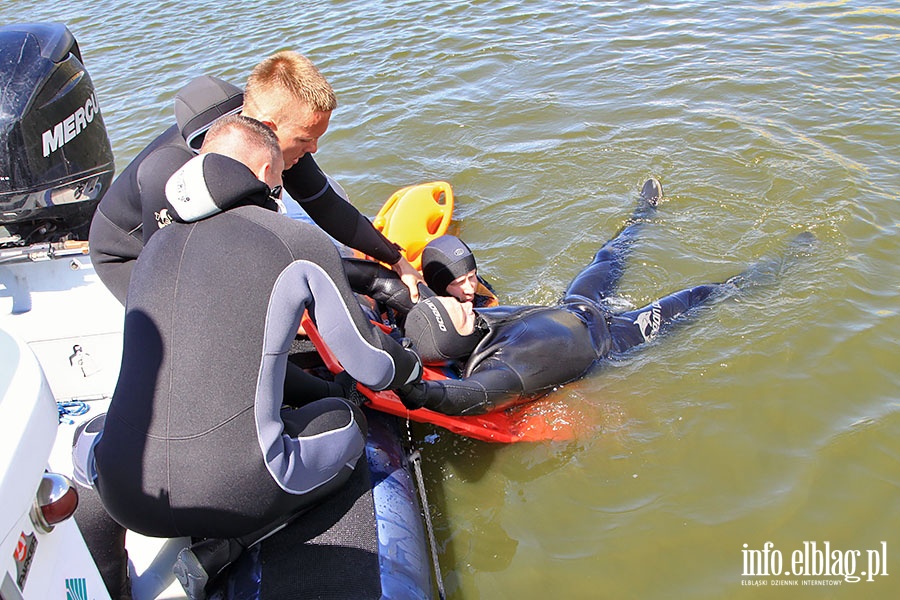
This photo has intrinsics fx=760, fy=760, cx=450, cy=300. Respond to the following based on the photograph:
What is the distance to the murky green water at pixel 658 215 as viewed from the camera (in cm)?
330

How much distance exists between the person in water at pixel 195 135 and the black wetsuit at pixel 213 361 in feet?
2.20

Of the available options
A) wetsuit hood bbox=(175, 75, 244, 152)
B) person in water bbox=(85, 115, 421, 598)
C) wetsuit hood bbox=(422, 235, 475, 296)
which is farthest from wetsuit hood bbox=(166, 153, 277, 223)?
wetsuit hood bbox=(422, 235, 475, 296)

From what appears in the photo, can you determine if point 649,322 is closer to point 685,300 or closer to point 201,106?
point 685,300

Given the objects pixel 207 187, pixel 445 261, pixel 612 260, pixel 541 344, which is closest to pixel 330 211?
pixel 445 261

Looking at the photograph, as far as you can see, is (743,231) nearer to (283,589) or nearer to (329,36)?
(283,589)

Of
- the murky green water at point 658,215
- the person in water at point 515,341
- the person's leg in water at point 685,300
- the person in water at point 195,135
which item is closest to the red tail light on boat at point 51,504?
the person in water at point 195,135

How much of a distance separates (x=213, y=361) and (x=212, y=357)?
12mm

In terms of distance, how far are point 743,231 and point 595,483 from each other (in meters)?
2.50

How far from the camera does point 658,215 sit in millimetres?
5496

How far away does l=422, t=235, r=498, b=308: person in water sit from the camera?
13.3ft

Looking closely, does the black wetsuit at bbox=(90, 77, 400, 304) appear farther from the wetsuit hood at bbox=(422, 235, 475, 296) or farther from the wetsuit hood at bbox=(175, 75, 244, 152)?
the wetsuit hood at bbox=(422, 235, 475, 296)

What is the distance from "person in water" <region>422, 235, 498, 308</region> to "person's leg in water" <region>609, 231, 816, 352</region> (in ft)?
2.89

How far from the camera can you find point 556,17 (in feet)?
29.3

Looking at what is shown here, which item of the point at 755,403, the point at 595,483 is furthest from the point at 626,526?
the point at 755,403
